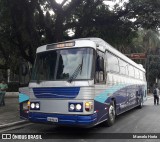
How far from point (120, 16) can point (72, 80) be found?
11209 millimetres

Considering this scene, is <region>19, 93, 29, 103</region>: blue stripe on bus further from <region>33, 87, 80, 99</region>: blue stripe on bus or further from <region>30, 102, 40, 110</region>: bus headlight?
<region>33, 87, 80, 99</region>: blue stripe on bus

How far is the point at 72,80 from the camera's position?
9641 millimetres

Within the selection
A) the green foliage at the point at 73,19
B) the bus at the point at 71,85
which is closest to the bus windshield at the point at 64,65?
the bus at the point at 71,85

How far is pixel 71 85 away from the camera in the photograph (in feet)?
31.4

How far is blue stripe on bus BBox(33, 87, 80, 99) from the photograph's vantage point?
31.3 feet

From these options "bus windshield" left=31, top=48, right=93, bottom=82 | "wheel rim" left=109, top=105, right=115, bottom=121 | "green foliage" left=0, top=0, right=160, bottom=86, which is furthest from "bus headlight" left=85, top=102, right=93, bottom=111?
"green foliage" left=0, top=0, right=160, bottom=86

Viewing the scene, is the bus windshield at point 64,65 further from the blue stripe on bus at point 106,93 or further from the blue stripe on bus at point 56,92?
the blue stripe on bus at point 106,93

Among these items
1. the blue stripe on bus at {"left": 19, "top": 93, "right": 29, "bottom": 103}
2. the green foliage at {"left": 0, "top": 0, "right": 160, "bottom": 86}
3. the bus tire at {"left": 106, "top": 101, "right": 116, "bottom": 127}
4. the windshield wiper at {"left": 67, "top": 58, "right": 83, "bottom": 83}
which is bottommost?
the bus tire at {"left": 106, "top": 101, "right": 116, "bottom": 127}

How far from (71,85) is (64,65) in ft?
2.73

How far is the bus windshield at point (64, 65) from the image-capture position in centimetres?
976

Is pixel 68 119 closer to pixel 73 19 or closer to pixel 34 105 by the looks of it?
pixel 34 105

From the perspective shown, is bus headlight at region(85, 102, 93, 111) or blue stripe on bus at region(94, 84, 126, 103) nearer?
bus headlight at region(85, 102, 93, 111)

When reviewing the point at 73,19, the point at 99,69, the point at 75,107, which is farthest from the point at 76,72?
the point at 73,19

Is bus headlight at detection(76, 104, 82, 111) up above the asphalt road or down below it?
above
